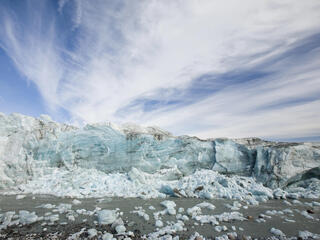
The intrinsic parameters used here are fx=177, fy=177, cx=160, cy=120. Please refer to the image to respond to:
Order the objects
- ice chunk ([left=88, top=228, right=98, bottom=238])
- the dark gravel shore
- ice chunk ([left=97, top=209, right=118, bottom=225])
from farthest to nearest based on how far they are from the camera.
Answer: ice chunk ([left=97, top=209, right=118, bottom=225]) → the dark gravel shore → ice chunk ([left=88, top=228, right=98, bottom=238])

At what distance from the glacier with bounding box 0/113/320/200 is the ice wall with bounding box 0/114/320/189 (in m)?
0.05

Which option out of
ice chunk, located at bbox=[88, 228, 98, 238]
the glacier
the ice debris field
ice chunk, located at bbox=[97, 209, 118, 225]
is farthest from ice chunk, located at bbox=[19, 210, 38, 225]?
the glacier

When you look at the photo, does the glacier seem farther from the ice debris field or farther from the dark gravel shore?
the dark gravel shore

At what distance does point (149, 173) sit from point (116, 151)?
8.82ft

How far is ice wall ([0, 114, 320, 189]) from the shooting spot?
1030 cm

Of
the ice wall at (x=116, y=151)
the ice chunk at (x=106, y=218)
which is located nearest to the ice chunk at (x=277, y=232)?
the ice chunk at (x=106, y=218)

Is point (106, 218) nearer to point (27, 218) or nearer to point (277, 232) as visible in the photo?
point (27, 218)

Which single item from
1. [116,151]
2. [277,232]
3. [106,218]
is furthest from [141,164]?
[277,232]

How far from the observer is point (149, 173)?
11.6 metres

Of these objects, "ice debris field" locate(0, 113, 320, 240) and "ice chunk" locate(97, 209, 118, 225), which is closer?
"ice chunk" locate(97, 209, 118, 225)

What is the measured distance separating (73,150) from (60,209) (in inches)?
269

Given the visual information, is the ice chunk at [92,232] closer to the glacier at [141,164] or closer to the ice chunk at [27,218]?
the ice chunk at [27,218]

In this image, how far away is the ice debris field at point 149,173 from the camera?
4.99 m

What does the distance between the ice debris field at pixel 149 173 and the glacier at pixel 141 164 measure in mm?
48
